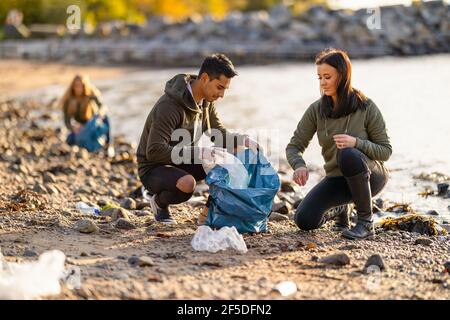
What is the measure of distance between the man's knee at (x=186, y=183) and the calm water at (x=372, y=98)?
2.17 m

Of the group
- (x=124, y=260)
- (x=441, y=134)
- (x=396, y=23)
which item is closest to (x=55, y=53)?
(x=396, y=23)

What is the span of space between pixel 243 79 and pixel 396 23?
12631mm

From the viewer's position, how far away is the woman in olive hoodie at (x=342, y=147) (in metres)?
4.98

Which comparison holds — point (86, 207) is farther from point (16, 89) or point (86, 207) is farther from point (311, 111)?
point (16, 89)

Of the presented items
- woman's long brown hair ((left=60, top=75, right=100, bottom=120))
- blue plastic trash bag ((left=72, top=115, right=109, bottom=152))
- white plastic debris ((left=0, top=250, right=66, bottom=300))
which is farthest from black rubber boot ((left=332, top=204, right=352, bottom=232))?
woman's long brown hair ((left=60, top=75, right=100, bottom=120))

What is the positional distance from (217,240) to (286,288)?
924mm

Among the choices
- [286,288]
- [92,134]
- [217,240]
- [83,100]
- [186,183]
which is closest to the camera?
[286,288]

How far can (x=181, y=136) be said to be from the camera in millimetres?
5336

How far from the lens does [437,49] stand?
29.5 meters

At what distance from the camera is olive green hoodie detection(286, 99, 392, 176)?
5.07m

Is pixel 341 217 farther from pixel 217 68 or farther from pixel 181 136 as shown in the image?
pixel 217 68

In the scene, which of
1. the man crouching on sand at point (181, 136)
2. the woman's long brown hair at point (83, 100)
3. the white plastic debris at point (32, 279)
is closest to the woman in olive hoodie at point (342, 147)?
the man crouching on sand at point (181, 136)

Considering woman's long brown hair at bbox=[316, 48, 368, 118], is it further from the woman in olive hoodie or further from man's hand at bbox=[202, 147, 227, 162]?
man's hand at bbox=[202, 147, 227, 162]

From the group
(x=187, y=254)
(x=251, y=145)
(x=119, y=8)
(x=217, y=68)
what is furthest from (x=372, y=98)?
(x=119, y=8)
